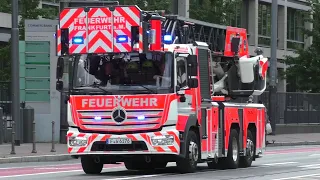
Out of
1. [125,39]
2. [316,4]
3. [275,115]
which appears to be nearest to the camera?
[125,39]

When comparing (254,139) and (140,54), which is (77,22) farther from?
(254,139)

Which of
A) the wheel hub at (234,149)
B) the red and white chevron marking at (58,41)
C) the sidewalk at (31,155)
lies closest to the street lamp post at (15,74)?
the sidewalk at (31,155)

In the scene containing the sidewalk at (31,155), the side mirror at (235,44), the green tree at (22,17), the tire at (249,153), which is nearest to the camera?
the side mirror at (235,44)

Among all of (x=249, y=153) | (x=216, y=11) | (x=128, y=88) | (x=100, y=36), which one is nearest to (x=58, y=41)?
(x=100, y=36)

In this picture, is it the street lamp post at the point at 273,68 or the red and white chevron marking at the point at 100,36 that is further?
the street lamp post at the point at 273,68

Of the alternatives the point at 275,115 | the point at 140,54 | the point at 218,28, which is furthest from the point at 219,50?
the point at 275,115

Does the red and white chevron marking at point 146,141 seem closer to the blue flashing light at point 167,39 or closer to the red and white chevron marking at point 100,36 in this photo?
the red and white chevron marking at point 100,36

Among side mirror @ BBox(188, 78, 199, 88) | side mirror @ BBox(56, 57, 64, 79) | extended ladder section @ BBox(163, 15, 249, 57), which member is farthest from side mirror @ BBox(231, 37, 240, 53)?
side mirror @ BBox(56, 57, 64, 79)

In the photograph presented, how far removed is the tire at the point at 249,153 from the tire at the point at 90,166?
481 centimetres

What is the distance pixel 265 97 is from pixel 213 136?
2512 cm

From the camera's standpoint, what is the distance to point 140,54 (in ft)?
62.6

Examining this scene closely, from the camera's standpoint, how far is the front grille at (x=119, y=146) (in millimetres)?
18828

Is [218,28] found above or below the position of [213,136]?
above

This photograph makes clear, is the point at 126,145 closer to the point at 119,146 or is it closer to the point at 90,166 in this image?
the point at 119,146
